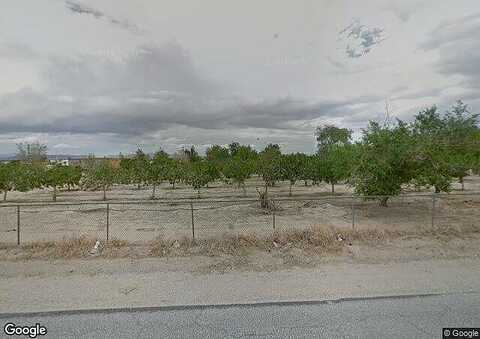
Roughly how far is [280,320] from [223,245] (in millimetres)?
3439

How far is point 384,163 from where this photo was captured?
12.5 metres

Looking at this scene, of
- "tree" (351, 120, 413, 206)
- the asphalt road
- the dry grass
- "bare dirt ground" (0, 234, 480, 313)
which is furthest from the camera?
"tree" (351, 120, 413, 206)

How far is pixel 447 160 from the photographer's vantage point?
45.8ft

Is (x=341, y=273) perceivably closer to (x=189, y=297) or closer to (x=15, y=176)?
(x=189, y=297)

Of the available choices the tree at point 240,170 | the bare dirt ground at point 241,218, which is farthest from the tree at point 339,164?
the tree at point 240,170

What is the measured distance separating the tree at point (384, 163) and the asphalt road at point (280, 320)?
9180mm

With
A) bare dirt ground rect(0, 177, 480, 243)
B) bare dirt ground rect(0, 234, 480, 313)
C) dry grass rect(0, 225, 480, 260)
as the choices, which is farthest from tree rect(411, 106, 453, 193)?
bare dirt ground rect(0, 234, 480, 313)

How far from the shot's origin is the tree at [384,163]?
41.4 ft

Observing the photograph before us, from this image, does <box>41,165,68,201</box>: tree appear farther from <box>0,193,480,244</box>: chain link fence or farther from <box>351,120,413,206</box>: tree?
<box>351,120,413,206</box>: tree

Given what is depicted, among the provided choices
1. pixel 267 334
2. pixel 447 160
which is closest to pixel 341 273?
pixel 267 334

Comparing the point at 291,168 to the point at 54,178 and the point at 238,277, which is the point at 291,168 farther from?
the point at 54,178

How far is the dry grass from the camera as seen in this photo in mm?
6582

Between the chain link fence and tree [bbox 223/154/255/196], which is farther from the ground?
tree [bbox 223/154/255/196]

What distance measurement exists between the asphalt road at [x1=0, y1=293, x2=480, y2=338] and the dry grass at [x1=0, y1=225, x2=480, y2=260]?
2.54 metres
